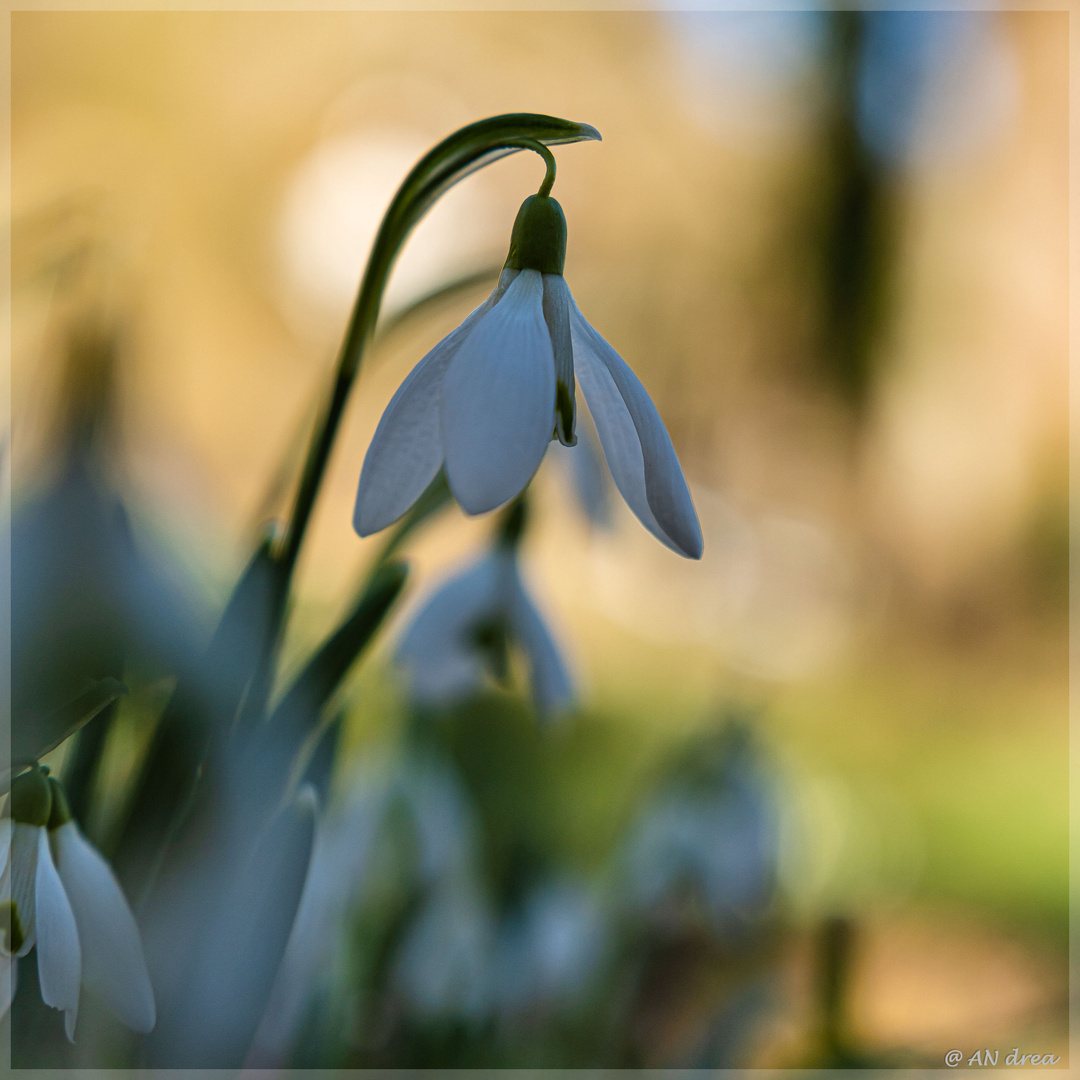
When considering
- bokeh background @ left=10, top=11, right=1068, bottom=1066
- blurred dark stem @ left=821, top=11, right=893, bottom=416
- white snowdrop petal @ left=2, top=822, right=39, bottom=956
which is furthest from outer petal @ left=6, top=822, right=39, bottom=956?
blurred dark stem @ left=821, top=11, right=893, bottom=416

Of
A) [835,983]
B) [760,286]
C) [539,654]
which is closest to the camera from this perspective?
[539,654]

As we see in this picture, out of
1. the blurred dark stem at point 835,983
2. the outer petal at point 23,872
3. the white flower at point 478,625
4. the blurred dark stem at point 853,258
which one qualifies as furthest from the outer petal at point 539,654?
the blurred dark stem at point 853,258

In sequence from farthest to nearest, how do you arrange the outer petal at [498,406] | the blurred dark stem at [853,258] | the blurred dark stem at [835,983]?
the blurred dark stem at [853,258]
the blurred dark stem at [835,983]
the outer petal at [498,406]

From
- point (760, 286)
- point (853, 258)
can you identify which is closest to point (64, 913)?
point (760, 286)

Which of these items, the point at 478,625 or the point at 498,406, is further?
the point at 478,625

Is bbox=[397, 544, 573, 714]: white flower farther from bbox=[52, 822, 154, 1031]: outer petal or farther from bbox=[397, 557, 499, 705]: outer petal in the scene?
bbox=[52, 822, 154, 1031]: outer petal

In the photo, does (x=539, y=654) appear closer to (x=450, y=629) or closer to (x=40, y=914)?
(x=450, y=629)

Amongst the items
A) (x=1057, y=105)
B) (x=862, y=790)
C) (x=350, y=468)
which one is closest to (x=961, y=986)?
(x=862, y=790)

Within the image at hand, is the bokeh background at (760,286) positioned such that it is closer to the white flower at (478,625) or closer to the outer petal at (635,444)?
the white flower at (478,625)
